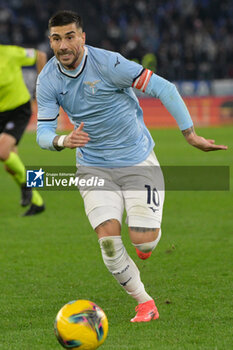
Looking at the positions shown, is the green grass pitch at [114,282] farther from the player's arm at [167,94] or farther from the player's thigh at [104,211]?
the player's arm at [167,94]

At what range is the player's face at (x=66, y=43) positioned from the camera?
4828 millimetres

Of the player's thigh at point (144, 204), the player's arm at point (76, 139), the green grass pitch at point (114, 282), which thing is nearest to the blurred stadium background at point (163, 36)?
the green grass pitch at point (114, 282)

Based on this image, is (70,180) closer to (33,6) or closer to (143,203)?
(143,203)

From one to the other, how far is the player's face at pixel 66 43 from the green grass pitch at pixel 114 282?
1791 millimetres

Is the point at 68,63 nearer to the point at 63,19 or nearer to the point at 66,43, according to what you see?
the point at 66,43

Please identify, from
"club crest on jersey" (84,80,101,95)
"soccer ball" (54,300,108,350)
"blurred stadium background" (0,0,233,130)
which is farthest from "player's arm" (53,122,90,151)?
"blurred stadium background" (0,0,233,130)

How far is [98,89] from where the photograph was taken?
16.5ft

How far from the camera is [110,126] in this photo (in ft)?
16.9

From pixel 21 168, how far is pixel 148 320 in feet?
16.5

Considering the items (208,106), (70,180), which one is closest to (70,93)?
(70,180)

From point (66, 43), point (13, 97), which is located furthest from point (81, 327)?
point (13, 97)

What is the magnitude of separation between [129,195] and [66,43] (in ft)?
3.76

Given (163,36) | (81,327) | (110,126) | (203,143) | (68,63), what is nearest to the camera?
(81,327)

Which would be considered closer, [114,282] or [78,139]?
[78,139]
